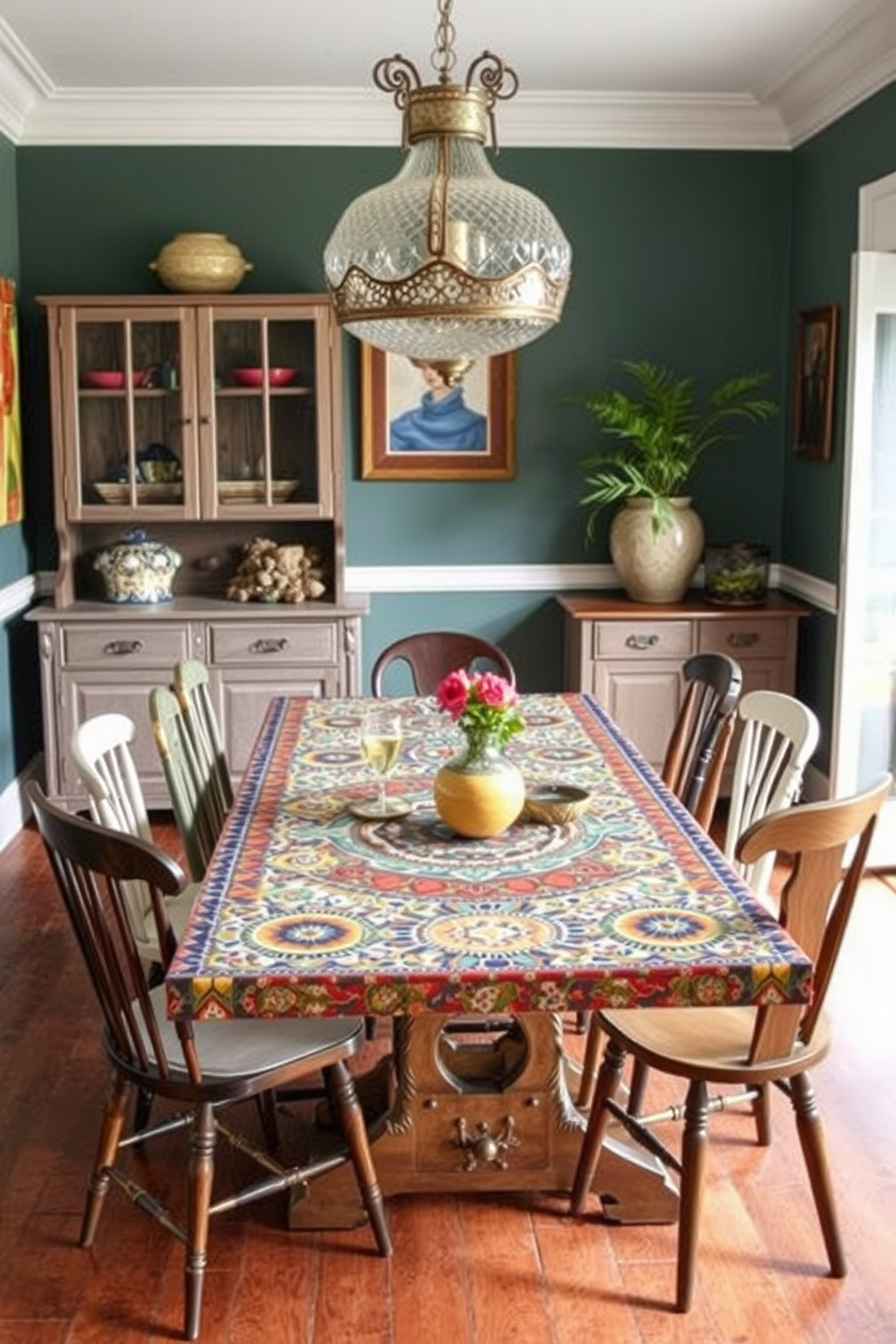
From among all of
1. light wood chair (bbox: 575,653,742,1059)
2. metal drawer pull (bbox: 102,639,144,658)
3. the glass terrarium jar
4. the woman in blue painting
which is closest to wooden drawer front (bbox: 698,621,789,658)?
the glass terrarium jar

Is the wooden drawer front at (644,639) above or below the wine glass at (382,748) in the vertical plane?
below

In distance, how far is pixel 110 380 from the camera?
5.26 metres

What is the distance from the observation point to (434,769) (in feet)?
10.6

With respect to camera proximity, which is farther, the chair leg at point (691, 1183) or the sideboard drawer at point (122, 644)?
the sideboard drawer at point (122, 644)

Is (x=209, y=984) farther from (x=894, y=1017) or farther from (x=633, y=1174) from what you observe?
(x=894, y=1017)

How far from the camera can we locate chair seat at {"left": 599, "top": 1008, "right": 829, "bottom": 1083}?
7.98 feet

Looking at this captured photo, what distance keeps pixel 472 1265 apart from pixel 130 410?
347cm

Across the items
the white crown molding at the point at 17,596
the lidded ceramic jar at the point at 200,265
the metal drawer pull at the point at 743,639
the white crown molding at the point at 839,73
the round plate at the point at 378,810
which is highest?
the white crown molding at the point at 839,73

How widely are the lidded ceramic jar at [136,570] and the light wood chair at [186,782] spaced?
200cm

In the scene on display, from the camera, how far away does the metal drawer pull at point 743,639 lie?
528cm

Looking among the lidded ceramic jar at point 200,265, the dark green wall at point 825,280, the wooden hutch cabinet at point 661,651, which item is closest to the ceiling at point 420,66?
the dark green wall at point 825,280

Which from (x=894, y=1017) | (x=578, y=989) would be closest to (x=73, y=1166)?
(x=578, y=989)

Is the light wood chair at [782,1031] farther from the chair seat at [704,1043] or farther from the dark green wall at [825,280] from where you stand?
the dark green wall at [825,280]

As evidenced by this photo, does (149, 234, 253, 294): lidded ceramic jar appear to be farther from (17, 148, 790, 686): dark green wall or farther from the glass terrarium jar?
the glass terrarium jar
